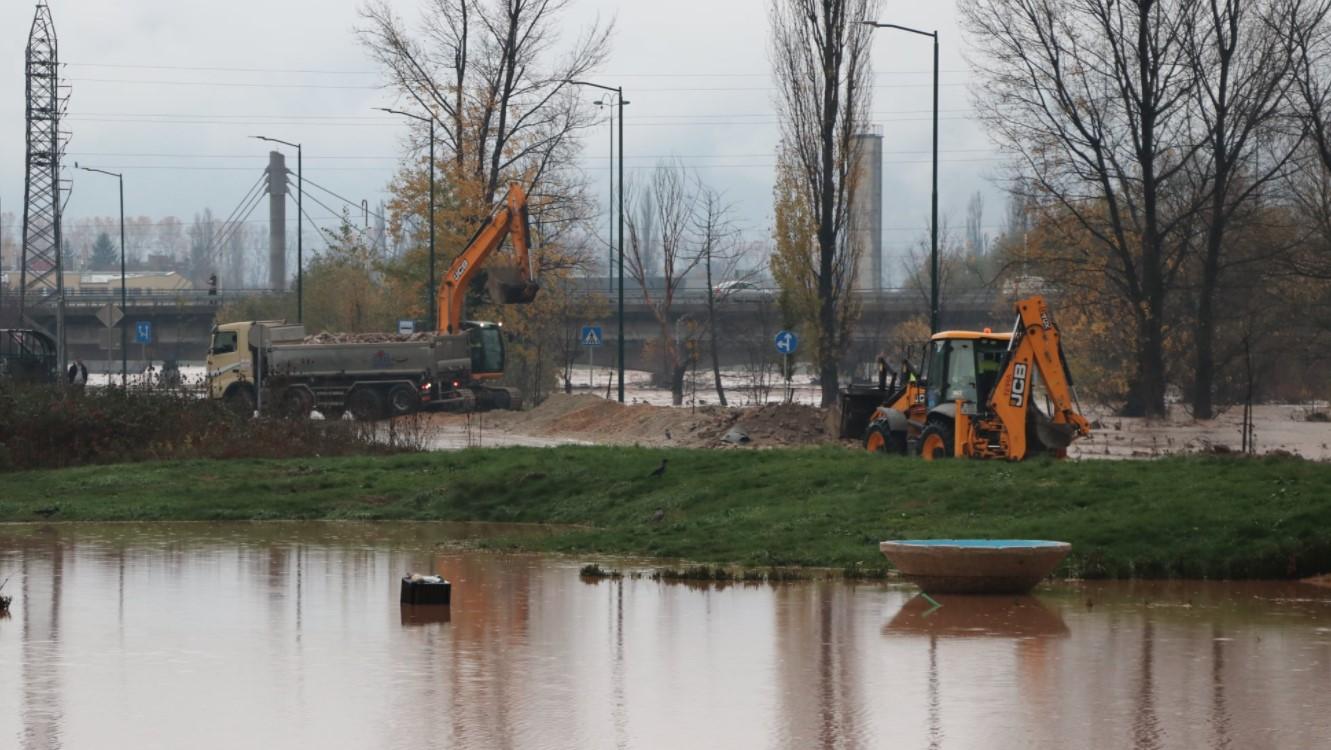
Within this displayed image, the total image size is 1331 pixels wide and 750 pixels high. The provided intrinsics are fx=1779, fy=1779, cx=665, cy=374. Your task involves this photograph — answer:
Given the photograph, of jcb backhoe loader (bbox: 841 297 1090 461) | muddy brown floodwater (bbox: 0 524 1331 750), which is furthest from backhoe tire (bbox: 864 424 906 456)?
muddy brown floodwater (bbox: 0 524 1331 750)

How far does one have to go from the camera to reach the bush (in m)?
31.3

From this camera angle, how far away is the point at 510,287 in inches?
2186

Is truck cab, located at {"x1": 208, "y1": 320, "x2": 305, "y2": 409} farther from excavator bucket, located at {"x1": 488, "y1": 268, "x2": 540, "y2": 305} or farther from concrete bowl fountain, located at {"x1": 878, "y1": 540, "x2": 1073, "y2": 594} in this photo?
concrete bowl fountain, located at {"x1": 878, "y1": 540, "x2": 1073, "y2": 594}

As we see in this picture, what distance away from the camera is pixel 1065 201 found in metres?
50.2

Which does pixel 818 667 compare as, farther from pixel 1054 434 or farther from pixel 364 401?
pixel 364 401

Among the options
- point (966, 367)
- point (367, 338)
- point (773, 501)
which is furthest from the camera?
point (367, 338)

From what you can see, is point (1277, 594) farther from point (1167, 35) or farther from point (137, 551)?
point (1167, 35)

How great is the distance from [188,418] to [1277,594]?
21647 millimetres

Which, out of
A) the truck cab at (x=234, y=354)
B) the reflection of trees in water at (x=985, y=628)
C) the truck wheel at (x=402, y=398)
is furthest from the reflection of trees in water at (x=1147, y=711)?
the truck cab at (x=234, y=354)

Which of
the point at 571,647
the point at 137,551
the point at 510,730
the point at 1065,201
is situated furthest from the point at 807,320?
the point at 510,730

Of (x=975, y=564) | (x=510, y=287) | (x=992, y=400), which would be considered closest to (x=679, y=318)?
(x=510, y=287)

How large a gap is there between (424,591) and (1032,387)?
13241mm

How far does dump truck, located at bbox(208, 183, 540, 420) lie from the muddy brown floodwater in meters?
33.3

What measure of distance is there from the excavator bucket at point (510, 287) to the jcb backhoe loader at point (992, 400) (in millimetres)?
25622
